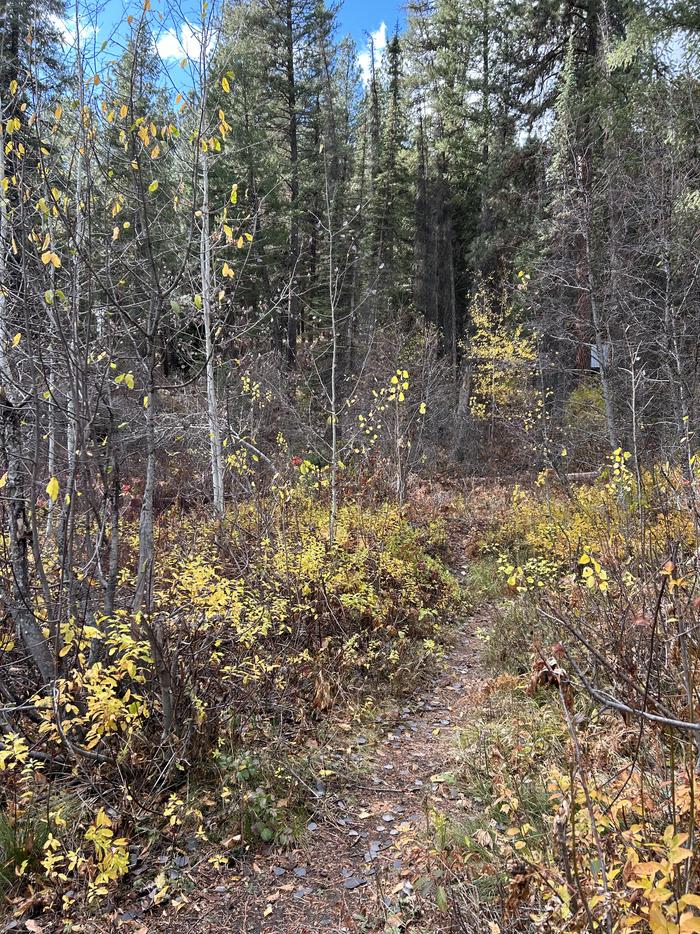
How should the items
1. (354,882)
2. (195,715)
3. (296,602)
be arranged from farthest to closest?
(296,602) < (195,715) < (354,882)

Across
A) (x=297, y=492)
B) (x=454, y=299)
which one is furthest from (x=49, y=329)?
(x=454, y=299)

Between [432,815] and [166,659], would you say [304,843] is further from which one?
[166,659]

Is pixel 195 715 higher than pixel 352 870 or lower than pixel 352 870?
higher

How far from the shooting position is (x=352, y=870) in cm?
321

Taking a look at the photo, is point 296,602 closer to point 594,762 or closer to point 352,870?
point 352,870

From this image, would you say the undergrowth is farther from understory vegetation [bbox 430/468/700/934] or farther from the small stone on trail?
understory vegetation [bbox 430/468/700/934]

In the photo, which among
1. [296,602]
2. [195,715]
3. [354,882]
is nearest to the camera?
[354,882]

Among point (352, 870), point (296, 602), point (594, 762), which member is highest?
point (296, 602)

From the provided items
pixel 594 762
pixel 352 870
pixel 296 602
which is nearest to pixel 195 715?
pixel 352 870

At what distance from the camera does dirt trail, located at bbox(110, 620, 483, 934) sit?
9.21ft

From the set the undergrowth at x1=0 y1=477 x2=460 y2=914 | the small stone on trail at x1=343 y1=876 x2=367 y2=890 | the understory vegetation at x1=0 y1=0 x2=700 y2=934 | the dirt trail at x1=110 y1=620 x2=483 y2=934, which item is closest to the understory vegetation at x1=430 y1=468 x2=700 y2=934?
the understory vegetation at x1=0 y1=0 x2=700 y2=934

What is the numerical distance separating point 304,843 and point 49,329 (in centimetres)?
361

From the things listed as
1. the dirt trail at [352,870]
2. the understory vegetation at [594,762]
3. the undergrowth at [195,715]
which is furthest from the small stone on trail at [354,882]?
the understory vegetation at [594,762]

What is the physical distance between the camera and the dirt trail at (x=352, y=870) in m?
2.81
